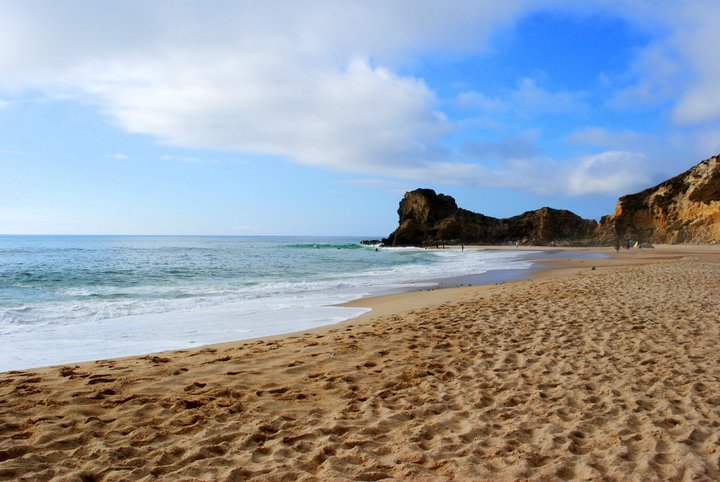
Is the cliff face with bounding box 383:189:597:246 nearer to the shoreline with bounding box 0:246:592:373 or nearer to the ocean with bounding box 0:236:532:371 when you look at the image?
the ocean with bounding box 0:236:532:371

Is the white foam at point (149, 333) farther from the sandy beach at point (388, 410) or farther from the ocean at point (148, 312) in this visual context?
the sandy beach at point (388, 410)

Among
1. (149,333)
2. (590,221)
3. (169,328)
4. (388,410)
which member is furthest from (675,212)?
(388,410)

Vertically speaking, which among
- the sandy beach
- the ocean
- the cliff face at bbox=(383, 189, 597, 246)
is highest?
the cliff face at bbox=(383, 189, 597, 246)

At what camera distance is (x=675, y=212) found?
59938 mm

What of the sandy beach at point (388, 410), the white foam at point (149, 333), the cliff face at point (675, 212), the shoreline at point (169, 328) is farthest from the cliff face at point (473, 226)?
the sandy beach at point (388, 410)

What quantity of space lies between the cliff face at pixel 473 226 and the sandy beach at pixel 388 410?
81817 millimetres

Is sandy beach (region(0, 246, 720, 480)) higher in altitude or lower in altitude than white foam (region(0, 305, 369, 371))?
higher

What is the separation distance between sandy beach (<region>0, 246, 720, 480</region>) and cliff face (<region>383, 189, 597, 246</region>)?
81.8 metres

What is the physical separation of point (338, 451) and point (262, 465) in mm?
619

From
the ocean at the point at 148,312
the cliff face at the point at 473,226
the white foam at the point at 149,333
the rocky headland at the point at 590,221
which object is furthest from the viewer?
the cliff face at the point at 473,226

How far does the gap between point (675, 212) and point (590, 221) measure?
84.5 feet

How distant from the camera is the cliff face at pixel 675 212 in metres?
53.3

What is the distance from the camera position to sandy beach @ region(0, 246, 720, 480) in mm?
3473

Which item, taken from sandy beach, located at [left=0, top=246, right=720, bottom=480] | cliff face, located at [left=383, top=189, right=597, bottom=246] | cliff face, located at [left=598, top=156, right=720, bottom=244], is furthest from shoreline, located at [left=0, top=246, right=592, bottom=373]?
cliff face, located at [left=383, top=189, right=597, bottom=246]
